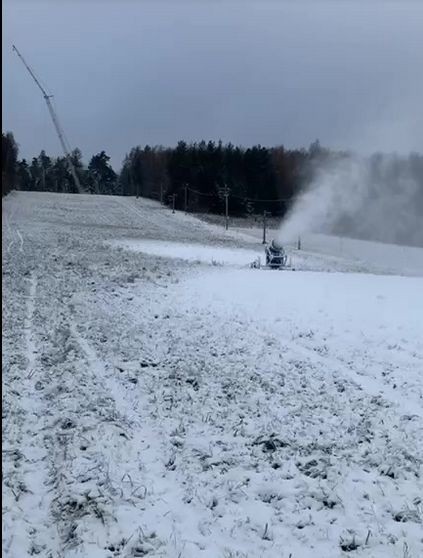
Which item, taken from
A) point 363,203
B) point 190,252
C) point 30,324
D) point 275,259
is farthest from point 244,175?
point 30,324

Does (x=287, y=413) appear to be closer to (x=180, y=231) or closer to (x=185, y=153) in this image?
(x=180, y=231)

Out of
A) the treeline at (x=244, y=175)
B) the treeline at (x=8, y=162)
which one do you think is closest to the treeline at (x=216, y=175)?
the treeline at (x=244, y=175)

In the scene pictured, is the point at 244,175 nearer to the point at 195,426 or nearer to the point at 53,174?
the point at 195,426

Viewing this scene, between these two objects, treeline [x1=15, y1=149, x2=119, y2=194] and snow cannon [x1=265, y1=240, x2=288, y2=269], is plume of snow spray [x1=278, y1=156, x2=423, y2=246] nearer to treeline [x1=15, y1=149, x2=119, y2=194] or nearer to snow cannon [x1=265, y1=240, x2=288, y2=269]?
snow cannon [x1=265, y1=240, x2=288, y2=269]

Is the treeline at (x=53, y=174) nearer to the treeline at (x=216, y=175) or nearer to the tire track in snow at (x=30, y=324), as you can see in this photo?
the tire track in snow at (x=30, y=324)

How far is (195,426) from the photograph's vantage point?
8391mm

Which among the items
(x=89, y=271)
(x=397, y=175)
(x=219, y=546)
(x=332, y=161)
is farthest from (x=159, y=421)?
(x=397, y=175)

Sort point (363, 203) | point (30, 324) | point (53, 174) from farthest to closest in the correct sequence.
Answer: point (363, 203)
point (30, 324)
point (53, 174)

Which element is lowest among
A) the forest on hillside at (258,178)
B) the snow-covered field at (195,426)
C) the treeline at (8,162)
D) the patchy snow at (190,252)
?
the snow-covered field at (195,426)

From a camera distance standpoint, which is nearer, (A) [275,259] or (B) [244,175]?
(A) [275,259]

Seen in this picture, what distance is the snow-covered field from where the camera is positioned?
216 inches

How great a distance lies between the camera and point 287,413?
29.2 feet

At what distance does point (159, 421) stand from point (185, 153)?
291 feet

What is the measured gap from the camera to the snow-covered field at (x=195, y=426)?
18.0ft
